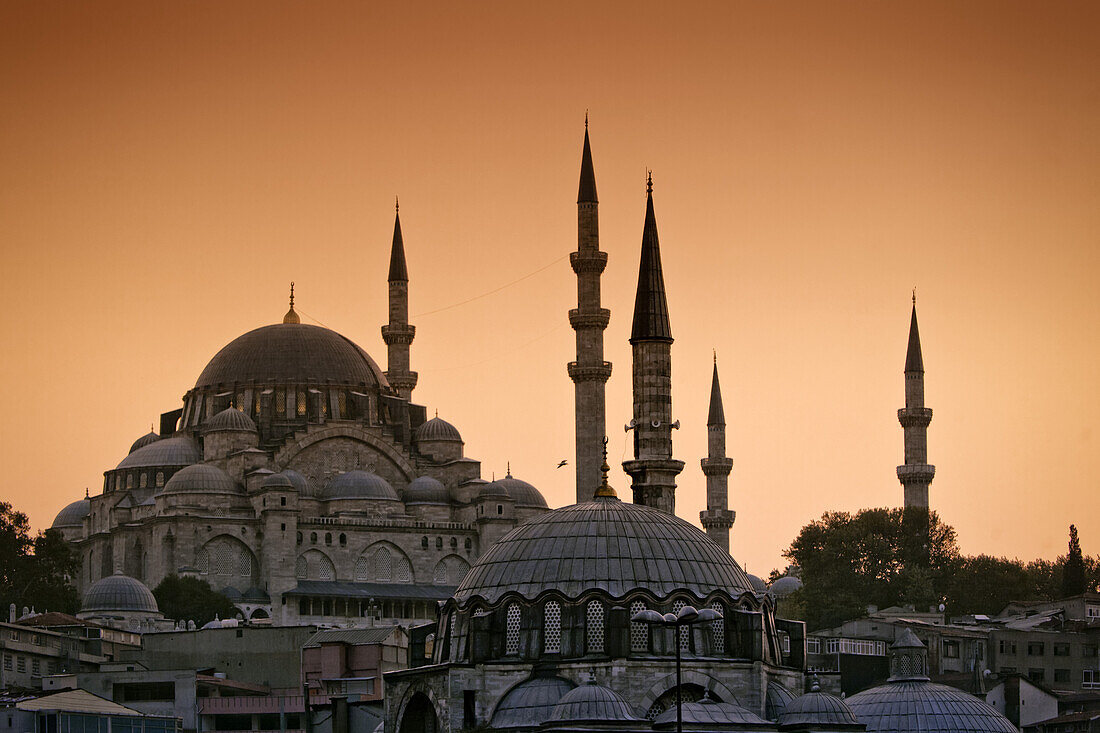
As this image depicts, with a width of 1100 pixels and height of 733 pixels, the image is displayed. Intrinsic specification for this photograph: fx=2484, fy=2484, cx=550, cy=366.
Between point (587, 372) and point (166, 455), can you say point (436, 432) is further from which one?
point (587, 372)

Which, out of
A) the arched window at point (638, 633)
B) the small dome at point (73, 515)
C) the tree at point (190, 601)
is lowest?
Answer: the arched window at point (638, 633)

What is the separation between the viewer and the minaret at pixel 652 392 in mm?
47844

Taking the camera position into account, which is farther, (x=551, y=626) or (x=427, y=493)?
(x=427, y=493)

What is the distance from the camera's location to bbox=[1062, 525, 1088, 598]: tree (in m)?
78.6

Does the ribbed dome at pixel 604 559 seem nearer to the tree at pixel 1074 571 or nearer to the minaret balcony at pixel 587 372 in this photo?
the minaret balcony at pixel 587 372

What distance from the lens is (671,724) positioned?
34.8m

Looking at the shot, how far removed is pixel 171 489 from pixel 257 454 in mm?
4313

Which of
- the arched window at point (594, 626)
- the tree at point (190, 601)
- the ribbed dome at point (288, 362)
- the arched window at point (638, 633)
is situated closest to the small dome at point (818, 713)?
the arched window at point (638, 633)

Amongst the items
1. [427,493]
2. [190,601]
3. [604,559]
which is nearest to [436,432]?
[427,493]

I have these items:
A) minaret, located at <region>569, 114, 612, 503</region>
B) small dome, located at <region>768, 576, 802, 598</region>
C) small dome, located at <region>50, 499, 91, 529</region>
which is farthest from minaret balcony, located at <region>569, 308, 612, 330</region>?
small dome, located at <region>50, 499, 91, 529</region>

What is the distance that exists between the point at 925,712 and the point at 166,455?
160ft

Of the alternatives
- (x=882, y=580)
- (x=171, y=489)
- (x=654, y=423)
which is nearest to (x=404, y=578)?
(x=171, y=489)

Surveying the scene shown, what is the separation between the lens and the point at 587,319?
68.9m

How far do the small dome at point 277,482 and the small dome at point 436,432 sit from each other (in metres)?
9.01
